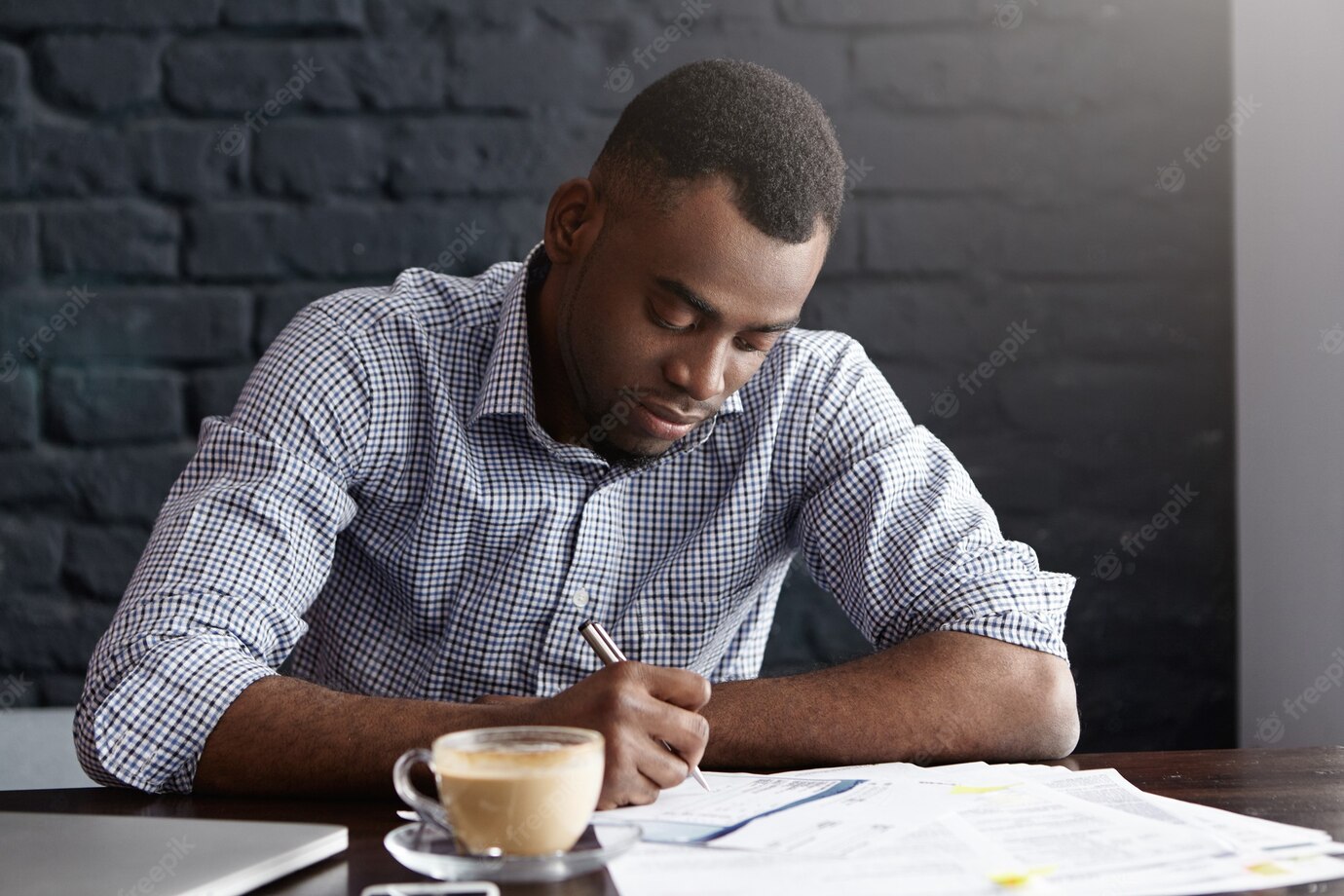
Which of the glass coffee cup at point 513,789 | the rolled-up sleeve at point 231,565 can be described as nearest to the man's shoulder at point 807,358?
the rolled-up sleeve at point 231,565

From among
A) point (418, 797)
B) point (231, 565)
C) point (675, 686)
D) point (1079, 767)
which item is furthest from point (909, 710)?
point (231, 565)

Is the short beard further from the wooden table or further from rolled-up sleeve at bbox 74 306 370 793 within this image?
the wooden table

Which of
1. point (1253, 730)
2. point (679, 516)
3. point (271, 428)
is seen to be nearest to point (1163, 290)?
point (1253, 730)

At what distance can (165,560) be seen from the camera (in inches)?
45.8

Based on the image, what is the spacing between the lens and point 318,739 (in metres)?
1.01

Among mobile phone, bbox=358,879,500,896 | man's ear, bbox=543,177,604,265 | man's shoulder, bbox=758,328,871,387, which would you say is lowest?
mobile phone, bbox=358,879,500,896

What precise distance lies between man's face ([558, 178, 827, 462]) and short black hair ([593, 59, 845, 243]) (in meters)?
0.02

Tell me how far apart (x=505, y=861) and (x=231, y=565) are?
0.54 metres

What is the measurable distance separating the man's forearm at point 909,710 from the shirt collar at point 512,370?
365mm

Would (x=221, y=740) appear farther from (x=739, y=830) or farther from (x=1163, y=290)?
(x=1163, y=290)

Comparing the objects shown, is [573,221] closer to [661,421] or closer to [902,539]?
[661,421]

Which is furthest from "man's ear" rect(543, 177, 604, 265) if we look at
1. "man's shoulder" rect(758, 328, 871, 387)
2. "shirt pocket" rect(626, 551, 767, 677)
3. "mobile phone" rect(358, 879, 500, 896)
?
"mobile phone" rect(358, 879, 500, 896)

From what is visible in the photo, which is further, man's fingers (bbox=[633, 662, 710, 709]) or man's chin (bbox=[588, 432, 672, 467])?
man's chin (bbox=[588, 432, 672, 467])

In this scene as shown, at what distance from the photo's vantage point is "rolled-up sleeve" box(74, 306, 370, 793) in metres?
1.05
